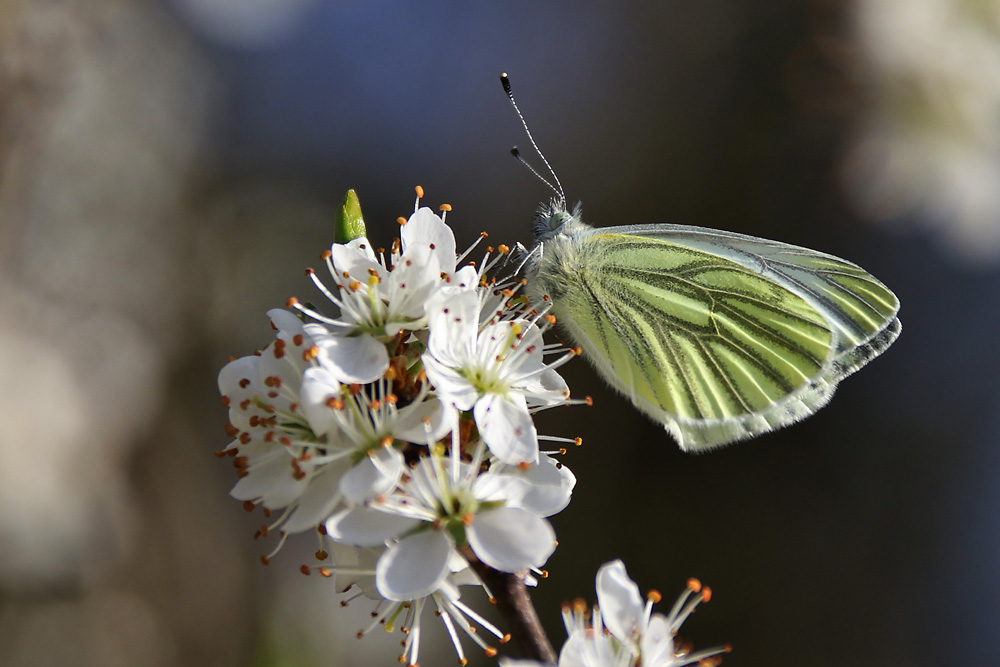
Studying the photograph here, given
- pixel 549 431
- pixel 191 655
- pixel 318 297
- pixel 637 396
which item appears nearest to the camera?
pixel 637 396

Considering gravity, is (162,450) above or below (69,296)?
below

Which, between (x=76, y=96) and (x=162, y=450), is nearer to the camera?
(x=76, y=96)

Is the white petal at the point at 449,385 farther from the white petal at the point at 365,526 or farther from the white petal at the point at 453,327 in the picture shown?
the white petal at the point at 365,526

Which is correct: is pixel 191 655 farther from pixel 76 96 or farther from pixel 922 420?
pixel 922 420

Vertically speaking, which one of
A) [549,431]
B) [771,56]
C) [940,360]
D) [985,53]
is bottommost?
[940,360]

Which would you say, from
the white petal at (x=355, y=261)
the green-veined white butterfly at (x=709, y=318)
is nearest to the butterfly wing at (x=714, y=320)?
the green-veined white butterfly at (x=709, y=318)

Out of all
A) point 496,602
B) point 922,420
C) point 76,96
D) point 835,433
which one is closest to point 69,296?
point 76,96

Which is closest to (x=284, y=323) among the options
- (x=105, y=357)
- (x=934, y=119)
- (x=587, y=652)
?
(x=587, y=652)

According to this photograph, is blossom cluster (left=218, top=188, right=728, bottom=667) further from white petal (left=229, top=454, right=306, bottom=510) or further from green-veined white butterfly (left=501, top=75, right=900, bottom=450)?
green-veined white butterfly (left=501, top=75, right=900, bottom=450)
